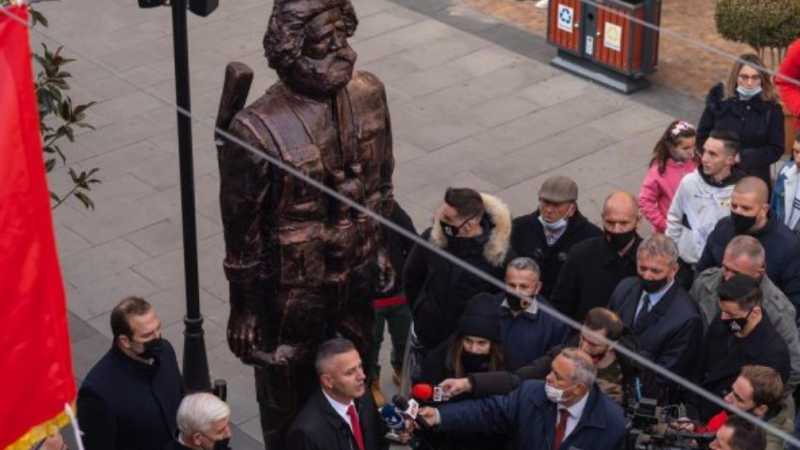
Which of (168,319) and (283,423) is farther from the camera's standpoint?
(168,319)

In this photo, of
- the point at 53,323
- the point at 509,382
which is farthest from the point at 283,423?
the point at 53,323

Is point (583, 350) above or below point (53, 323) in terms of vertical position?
below

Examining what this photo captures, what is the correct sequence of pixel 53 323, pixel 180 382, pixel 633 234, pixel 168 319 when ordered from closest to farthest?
pixel 53 323, pixel 180 382, pixel 633 234, pixel 168 319

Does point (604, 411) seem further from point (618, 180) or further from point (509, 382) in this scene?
point (618, 180)

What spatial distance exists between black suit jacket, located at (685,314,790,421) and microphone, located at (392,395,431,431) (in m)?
1.75

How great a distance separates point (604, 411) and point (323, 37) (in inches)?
94.3

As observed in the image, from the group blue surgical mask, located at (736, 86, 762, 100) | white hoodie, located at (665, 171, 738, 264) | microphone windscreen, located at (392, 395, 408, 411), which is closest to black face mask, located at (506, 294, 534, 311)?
microphone windscreen, located at (392, 395, 408, 411)

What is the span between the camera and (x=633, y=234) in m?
11.0

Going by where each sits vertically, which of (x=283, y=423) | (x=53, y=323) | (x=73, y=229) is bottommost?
(x=73, y=229)

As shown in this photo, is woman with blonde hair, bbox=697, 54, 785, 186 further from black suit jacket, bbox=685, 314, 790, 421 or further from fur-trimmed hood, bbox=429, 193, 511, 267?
black suit jacket, bbox=685, 314, 790, 421

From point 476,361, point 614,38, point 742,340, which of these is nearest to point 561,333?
point 476,361

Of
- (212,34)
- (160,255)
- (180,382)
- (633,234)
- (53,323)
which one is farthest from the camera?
(212,34)

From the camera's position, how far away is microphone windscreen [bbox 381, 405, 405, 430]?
9320 mm

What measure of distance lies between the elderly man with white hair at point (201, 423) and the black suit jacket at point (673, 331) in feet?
8.68
